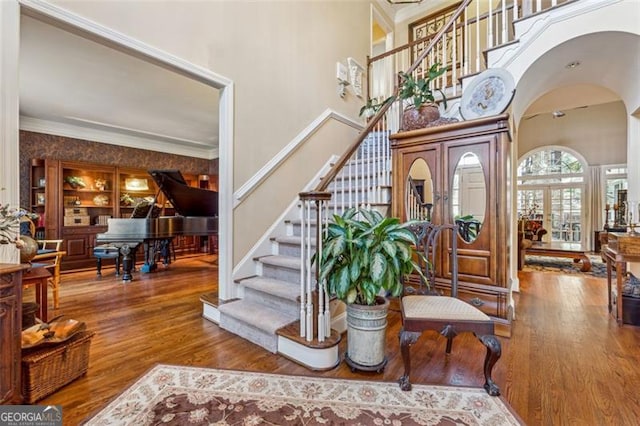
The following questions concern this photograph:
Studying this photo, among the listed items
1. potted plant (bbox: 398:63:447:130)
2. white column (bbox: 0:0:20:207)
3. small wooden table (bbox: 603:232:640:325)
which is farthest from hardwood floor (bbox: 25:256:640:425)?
potted plant (bbox: 398:63:447:130)

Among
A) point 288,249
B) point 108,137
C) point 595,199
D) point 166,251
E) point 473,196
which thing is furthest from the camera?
point 595,199

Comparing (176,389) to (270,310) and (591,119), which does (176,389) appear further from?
(591,119)

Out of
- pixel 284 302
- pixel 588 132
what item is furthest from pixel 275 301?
pixel 588 132

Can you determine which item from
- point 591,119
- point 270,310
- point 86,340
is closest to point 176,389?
point 86,340

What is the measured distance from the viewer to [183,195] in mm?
4633

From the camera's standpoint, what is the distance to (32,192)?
5.01 m

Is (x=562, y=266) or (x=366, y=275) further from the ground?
(x=366, y=275)

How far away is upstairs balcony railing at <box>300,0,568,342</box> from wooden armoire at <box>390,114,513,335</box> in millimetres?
287

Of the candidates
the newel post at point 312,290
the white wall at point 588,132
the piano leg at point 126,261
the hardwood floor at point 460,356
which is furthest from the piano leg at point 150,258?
the white wall at point 588,132

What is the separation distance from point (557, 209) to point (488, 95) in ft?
25.6

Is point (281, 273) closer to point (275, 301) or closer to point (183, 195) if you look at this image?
point (275, 301)

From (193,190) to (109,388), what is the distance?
339cm

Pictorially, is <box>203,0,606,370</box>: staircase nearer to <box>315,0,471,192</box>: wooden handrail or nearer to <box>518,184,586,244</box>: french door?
<box>315,0,471,192</box>: wooden handrail

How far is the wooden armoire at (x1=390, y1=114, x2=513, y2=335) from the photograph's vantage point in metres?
2.46
